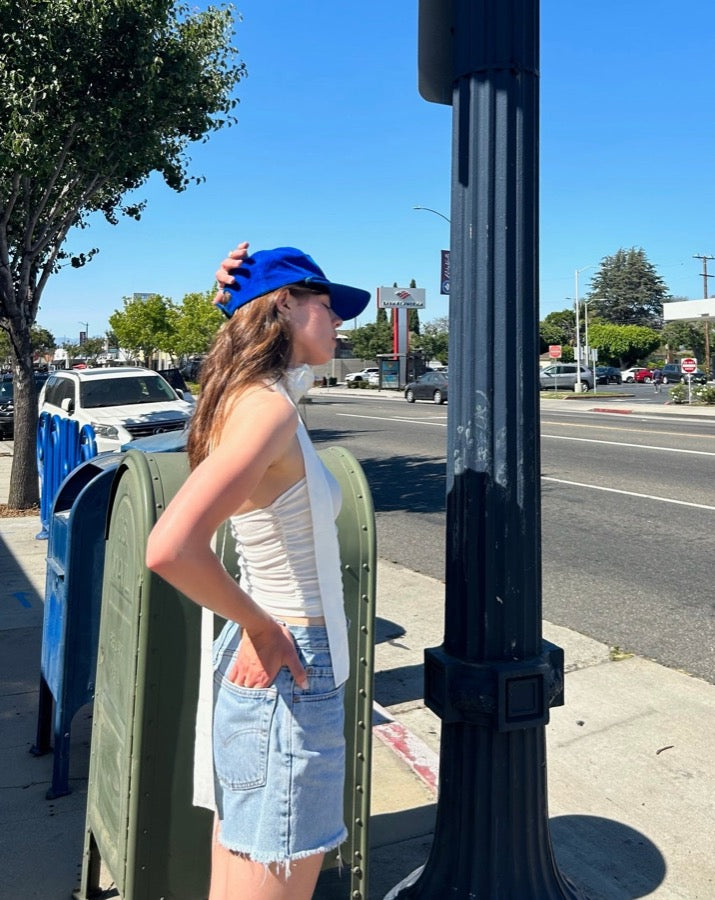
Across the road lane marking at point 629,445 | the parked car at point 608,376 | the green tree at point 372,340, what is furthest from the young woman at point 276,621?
the green tree at point 372,340

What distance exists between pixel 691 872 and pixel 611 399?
125 feet

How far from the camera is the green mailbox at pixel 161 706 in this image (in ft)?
7.98

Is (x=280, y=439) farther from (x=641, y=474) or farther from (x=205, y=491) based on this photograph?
(x=641, y=474)

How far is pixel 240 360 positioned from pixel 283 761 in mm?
802

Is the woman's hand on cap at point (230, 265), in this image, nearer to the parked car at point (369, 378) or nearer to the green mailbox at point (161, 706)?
the green mailbox at point (161, 706)

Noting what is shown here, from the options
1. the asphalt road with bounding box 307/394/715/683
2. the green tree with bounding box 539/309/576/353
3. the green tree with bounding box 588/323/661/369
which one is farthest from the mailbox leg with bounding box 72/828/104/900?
the green tree with bounding box 539/309/576/353

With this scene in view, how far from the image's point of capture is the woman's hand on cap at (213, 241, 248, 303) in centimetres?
197

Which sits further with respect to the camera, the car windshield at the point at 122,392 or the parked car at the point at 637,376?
the parked car at the point at 637,376

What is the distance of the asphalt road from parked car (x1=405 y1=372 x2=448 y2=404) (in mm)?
19532

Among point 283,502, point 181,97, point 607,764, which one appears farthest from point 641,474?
point 283,502

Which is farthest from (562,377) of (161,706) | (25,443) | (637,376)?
(161,706)

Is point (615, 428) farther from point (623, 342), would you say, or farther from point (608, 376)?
point (623, 342)

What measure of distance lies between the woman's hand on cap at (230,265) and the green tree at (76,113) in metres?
7.80

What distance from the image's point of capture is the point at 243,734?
1777mm
